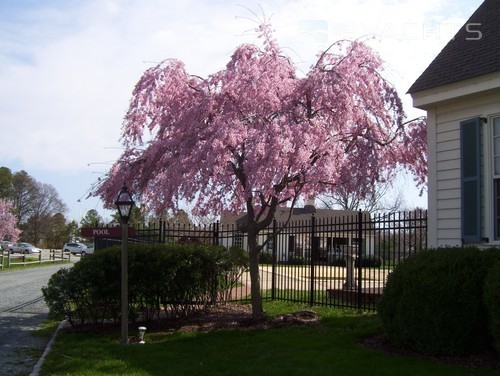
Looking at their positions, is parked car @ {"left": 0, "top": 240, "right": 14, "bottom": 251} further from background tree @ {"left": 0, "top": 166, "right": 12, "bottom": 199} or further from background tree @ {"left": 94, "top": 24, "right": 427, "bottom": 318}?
background tree @ {"left": 94, "top": 24, "right": 427, "bottom": 318}

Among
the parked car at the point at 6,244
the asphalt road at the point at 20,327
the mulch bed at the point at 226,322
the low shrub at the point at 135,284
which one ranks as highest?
the low shrub at the point at 135,284

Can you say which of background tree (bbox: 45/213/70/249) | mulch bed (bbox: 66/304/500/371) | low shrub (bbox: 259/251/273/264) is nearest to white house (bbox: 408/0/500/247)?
mulch bed (bbox: 66/304/500/371)

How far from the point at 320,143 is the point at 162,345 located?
4412 mm

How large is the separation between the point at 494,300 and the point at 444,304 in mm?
740

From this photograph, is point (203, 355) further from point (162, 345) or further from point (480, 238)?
point (480, 238)

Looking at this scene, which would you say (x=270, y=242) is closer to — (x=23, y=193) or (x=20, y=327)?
(x=20, y=327)

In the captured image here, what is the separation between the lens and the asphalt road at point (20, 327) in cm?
855

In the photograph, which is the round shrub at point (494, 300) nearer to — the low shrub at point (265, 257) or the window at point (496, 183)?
the window at point (496, 183)

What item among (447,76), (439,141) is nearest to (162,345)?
(439,141)

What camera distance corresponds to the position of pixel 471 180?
326 inches

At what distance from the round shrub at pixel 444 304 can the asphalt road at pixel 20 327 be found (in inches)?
202

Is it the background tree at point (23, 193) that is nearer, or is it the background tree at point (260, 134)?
the background tree at point (260, 134)

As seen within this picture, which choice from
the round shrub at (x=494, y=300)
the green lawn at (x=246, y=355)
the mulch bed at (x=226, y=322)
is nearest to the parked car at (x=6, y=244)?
the mulch bed at (x=226, y=322)

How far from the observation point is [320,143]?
34.0 ft
